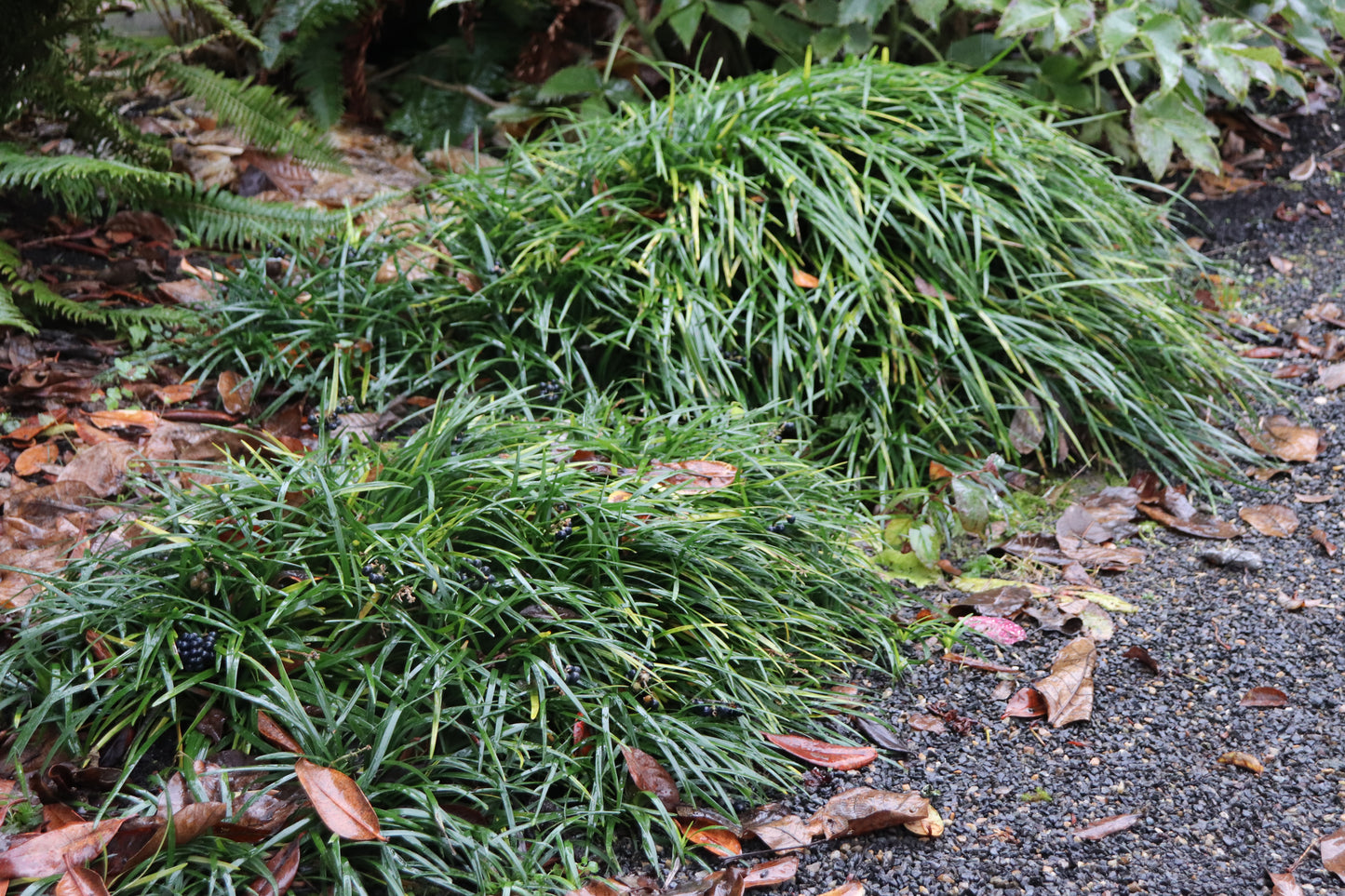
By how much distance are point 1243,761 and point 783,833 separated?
93 centimetres

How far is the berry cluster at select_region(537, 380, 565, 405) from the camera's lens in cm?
293

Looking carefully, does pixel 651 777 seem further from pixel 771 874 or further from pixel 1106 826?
pixel 1106 826

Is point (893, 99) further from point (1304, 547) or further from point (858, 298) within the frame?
point (1304, 547)

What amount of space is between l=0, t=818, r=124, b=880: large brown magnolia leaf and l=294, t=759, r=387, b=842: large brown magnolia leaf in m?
0.31

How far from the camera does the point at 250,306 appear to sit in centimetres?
318

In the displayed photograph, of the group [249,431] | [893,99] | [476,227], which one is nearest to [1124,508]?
[893,99]

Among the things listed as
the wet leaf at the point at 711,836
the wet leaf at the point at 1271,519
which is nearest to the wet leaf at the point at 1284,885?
the wet leaf at the point at 711,836

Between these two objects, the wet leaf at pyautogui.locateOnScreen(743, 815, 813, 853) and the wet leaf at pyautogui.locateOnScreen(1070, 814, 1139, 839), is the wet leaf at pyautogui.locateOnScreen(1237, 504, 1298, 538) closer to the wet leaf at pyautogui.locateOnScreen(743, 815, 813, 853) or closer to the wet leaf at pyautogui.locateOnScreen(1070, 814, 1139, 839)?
the wet leaf at pyautogui.locateOnScreen(1070, 814, 1139, 839)

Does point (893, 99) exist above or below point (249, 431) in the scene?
above

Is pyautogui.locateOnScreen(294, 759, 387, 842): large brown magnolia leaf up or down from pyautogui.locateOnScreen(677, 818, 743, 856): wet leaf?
up

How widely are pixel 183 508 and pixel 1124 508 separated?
2.46 metres

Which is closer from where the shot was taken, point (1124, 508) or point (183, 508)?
point (183, 508)

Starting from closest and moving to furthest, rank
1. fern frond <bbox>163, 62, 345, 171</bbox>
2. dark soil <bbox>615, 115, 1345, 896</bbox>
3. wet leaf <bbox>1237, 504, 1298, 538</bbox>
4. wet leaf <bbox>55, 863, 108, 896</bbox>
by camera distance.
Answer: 1. wet leaf <bbox>55, 863, 108, 896</bbox>
2. dark soil <bbox>615, 115, 1345, 896</bbox>
3. wet leaf <bbox>1237, 504, 1298, 538</bbox>
4. fern frond <bbox>163, 62, 345, 171</bbox>

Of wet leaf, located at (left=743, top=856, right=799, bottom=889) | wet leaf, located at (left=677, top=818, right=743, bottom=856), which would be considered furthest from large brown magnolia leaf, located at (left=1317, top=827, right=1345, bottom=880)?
wet leaf, located at (left=677, top=818, right=743, bottom=856)
